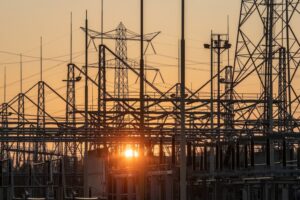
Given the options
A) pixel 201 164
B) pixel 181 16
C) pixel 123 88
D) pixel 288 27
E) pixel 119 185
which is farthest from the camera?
pixel 123 88

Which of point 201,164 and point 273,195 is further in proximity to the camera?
→ point 201,164

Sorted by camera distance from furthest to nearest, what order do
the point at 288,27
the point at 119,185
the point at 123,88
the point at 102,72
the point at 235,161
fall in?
the point at 123,88, the point at 288,27, the point at 102,72, the point at 119,185, the point at 235,161

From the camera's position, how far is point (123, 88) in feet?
302

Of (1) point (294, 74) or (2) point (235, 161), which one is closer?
(2) point (235, 161)

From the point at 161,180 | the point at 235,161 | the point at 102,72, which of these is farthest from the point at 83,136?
the point at 235,161

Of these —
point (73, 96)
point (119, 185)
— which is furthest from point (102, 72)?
point (73, 96)

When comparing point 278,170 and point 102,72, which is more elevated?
point 102,72

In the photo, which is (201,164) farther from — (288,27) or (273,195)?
(288,27)

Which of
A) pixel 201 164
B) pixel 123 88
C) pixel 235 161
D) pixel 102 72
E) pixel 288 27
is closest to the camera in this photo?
pixel 235 161

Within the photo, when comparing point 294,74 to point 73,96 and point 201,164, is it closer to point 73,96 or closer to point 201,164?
point 201,164

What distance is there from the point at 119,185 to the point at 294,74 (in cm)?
1776

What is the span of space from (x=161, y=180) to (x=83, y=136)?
16.8m

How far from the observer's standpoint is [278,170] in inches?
1656

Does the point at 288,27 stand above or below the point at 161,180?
above
